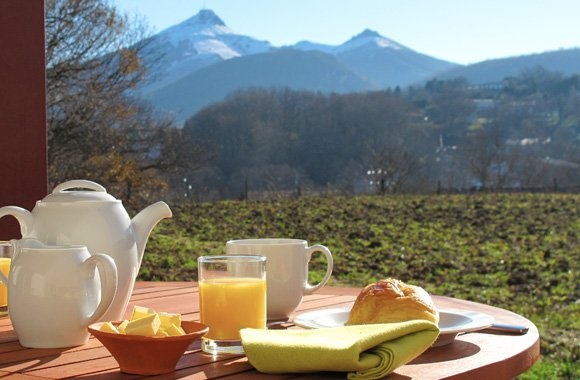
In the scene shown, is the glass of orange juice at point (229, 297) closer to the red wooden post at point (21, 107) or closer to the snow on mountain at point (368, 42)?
the red wooden post at point (21, 107)

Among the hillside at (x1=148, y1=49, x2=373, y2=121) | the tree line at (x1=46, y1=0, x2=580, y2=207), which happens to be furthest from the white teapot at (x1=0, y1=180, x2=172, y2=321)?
the hillside at (x1=148, y1=49, x2=373, y2=121)

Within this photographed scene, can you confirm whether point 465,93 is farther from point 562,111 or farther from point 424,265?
point 424,265

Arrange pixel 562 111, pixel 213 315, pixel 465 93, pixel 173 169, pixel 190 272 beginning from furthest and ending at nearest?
1. pixel 465 93
2. pixel 562 111
3. pixel 173 169
4. pixel 190 272
5. pixel 213 315

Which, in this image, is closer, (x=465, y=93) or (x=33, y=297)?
(x=33, y=297)

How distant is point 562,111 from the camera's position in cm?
5056

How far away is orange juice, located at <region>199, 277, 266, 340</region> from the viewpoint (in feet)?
4.20

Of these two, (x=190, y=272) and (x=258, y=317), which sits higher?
(x=258, y=317)

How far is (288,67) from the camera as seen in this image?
8781 centimetres

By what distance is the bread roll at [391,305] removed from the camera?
1315 mm

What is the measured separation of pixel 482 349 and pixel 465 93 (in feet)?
180

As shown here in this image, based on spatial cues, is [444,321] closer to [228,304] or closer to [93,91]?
[228,304]

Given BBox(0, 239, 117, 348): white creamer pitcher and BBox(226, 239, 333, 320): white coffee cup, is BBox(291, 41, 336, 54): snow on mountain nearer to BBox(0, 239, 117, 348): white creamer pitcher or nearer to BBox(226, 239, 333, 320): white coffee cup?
BBox(226, 239, 333, 320): white coffee cup

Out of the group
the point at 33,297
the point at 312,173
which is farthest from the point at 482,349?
the point at 312,173

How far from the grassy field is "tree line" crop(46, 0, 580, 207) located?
314cm
